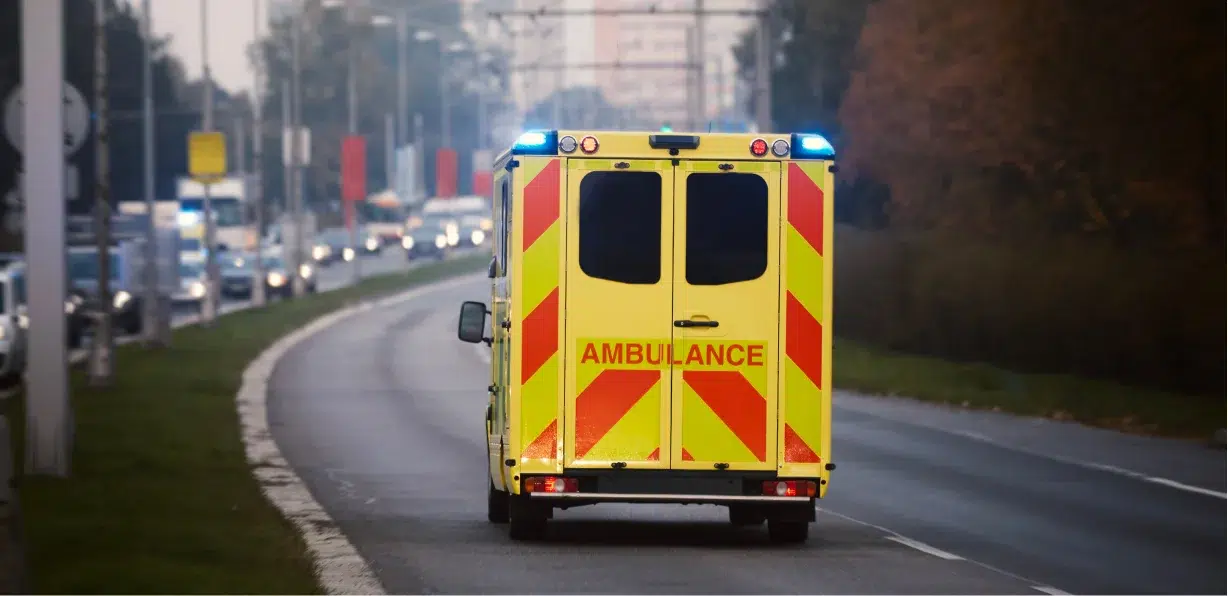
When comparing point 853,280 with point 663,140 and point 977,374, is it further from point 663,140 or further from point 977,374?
point 663,140

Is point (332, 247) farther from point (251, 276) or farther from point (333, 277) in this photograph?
point (251, 276)

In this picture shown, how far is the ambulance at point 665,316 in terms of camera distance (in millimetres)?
13516

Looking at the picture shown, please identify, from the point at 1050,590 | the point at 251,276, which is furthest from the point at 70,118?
the point at 251,276

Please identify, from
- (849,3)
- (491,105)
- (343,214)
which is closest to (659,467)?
(849,3)

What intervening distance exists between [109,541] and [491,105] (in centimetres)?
18033

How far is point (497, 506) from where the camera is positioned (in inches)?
598

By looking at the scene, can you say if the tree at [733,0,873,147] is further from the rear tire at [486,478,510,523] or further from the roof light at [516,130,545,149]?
the roof light at [516,130,545,149]

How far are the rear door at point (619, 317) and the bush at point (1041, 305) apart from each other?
13.8 meters

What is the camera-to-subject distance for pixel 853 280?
41.6 m

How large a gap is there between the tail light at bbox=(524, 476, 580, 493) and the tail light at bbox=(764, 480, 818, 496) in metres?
1.09

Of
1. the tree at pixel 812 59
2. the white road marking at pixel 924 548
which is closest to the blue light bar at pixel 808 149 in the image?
the white road marking at pixel 924 548

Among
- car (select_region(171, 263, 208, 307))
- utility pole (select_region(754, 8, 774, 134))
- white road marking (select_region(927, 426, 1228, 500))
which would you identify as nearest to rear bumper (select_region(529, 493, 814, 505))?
white road marking (select_region(927, 426, 1228, 500))

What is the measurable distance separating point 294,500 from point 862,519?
13.1 feet

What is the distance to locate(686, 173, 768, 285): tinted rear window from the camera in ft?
44.3
